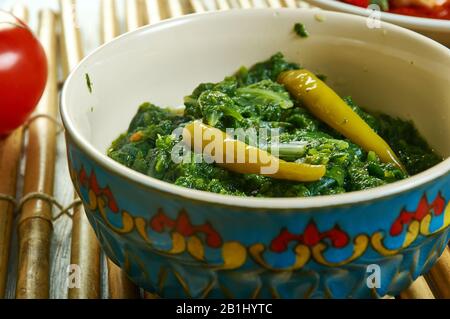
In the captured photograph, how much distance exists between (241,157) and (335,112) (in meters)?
0.26

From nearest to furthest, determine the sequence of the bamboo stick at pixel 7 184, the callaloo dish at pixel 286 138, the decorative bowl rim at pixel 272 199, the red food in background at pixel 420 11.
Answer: the decorative bowl rim at pixel 272 199 → the callaloo dish at pixel 286 138 → the bamboo stick at pixel 7 184 → the red food in background at pixel 420 11

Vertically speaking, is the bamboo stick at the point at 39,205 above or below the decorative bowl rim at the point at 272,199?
above

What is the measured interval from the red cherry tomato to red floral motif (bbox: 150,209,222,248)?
0.88 meters

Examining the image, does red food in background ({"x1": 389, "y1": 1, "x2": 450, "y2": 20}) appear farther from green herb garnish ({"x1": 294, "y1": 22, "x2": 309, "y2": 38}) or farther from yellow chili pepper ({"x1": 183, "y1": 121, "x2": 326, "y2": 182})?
yellow chili pepper ({"x1": 183, "y1": 121, "x2": 326, "y2": 182})

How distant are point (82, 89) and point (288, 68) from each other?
0.48 meters

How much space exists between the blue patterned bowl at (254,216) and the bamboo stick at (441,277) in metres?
0.16

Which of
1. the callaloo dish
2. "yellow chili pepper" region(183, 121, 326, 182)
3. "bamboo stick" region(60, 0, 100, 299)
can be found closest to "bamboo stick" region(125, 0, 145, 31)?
the callaloo dish

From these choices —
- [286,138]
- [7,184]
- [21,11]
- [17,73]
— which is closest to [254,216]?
[286,138]

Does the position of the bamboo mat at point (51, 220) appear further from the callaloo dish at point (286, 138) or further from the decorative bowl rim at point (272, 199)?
the decorative bowl rim at point (272, 199)

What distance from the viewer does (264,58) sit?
1.46 m

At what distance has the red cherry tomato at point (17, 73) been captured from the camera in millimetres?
1654

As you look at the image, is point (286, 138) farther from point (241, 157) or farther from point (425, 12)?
point (425, 12)

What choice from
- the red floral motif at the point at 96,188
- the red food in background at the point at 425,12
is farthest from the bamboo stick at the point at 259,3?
the red floral motif at the point at 96,188
